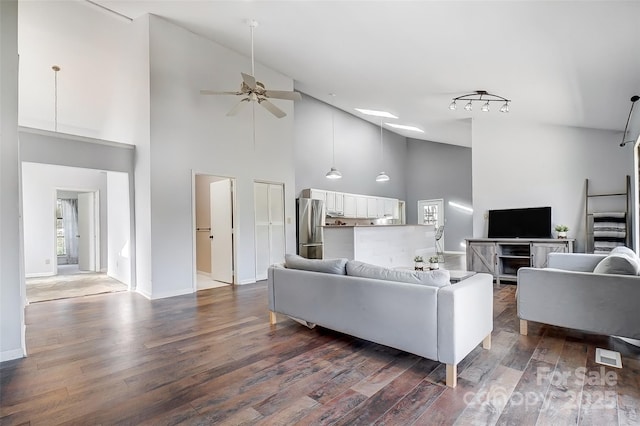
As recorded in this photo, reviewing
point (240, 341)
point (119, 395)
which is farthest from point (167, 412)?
point (240, 341)

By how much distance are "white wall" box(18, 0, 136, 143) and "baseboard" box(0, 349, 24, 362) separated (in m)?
3.69

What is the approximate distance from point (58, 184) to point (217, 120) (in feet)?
15.6

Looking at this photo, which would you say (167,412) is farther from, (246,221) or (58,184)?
(58,184)

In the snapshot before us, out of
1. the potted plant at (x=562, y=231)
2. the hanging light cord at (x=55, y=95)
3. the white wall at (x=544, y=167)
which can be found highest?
the hanging light cord at (x=55, y=95)

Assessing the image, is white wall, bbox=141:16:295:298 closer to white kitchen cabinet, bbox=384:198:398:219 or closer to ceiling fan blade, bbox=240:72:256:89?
ceiling fan blade, bbox=240:72:256:89

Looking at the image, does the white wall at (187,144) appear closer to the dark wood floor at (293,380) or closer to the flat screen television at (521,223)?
the dark wood floor at (293,380)

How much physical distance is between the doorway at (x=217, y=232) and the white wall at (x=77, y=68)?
5.91 ft

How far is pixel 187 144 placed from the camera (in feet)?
17.5

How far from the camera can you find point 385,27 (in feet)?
12.1

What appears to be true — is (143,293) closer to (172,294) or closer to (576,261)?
(172,294)

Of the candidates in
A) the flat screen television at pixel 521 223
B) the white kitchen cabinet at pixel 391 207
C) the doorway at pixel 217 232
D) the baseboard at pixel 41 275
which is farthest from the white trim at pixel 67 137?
the white kitchen cabinet at pixel 391 207

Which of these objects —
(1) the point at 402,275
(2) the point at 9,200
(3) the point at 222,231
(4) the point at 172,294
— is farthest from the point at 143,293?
(1) the point at 402,275

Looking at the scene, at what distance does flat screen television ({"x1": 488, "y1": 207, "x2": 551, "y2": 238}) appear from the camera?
578cm

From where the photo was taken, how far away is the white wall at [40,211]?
23.2 ft
